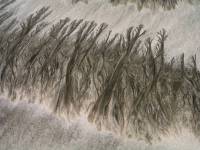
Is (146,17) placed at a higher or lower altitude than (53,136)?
higher

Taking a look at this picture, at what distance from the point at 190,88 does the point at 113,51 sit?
14.1 inches

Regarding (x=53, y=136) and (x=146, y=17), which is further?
(x=146, y=17)

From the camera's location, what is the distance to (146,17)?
5.59ft

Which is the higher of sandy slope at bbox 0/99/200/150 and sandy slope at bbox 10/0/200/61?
sandy slope at bbox 10/0/200/61

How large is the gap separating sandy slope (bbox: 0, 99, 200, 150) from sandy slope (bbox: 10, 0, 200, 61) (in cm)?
40

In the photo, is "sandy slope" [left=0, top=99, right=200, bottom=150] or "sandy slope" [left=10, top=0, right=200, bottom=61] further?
"sandy slope" [left=10, top=0, right=200, bottom=61]

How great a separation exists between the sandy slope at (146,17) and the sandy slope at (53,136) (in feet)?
1.30

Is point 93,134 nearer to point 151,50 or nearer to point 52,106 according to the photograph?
point 52,106

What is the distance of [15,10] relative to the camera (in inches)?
75.5

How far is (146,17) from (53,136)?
0.68 metres

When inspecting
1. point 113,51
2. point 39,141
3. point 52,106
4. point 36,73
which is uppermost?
point 113,51

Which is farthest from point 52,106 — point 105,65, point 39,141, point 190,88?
point 190,88

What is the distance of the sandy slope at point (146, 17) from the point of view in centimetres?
158

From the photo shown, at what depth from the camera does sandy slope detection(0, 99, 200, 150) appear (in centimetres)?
135
